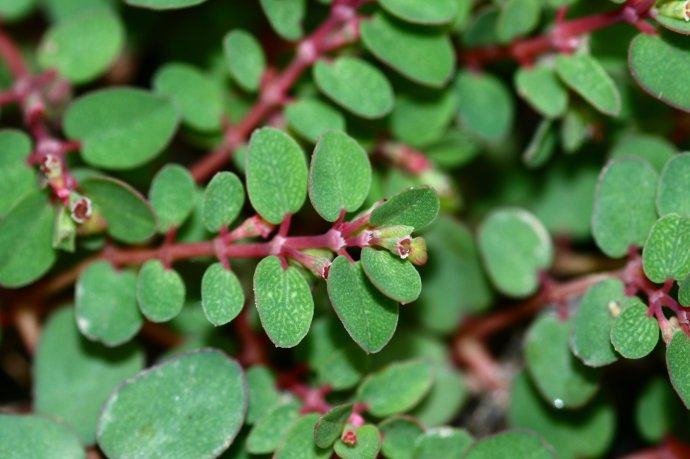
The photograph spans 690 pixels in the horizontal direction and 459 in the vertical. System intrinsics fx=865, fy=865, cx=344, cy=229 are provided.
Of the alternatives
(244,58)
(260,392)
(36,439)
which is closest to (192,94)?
(244,58)

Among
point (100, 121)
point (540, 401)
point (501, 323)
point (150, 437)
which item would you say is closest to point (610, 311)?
point (540, 401)

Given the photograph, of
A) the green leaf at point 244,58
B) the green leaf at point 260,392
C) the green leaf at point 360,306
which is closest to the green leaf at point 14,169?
the green leaf at point 244,58

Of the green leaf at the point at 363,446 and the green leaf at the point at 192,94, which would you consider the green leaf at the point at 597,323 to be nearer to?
the green leaf at the point at 363,446

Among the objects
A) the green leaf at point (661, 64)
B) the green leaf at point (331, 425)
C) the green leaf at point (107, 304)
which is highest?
the green leaf at point (661, 64)

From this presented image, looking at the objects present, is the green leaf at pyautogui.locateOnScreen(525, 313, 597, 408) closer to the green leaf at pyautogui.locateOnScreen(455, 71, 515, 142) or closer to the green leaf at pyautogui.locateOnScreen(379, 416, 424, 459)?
the green leaf at pyautogui.locateOnScreen(379, 416, 424, 459)

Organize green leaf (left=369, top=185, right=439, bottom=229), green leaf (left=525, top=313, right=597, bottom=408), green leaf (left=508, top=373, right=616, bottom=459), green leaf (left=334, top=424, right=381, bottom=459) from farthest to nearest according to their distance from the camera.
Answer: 1. green leaf (left=508, top=373, right=616, bottom=459)
2. green leaf (left=525, top=313, right=597, bottom=408)
3. green leaf (left=334, top=424, right=381, bottom=459)
4. green leaf (left=369, top=185, right=439, bottom=229)

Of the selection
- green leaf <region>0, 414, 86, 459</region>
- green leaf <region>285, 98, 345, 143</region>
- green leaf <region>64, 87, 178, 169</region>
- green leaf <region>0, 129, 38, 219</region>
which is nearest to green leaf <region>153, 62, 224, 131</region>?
green leaf <region>64, 87, 178, 169</region>

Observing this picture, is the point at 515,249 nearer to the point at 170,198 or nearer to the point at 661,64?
the point at 661,64
